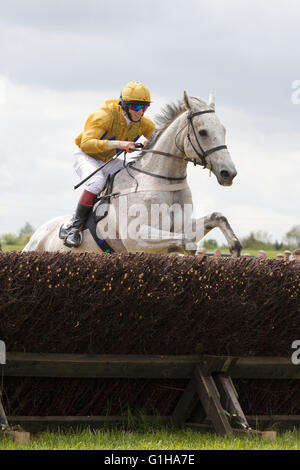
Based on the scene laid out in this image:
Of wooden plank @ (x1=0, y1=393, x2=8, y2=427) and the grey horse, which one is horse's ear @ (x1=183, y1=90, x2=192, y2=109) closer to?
the grey horse

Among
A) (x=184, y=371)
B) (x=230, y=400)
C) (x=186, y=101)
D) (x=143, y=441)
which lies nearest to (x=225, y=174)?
(x=186, y=101)

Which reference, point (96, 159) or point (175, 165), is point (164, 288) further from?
point (96, 159)

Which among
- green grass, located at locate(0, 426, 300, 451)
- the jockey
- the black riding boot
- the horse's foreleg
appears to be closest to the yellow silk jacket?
the jockey

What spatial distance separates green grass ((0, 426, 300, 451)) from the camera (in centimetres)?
494

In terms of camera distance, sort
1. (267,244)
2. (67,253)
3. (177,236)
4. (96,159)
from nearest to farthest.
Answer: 1. (67,253)
2. (177,236)
3. (96,159)
4. (267,244)

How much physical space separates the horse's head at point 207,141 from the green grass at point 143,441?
3.05m

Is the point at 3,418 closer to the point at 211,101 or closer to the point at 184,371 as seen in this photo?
the point at 184,371

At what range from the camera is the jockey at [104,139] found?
8.54m

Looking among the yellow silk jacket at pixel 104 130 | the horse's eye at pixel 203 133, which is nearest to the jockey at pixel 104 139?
the yellow silk jacket at pixel 104 130

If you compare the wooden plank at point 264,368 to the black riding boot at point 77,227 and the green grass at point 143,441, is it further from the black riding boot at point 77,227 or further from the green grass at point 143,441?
the black riding boot at point 77,227

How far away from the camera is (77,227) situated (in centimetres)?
888

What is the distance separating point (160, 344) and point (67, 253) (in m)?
0.98
